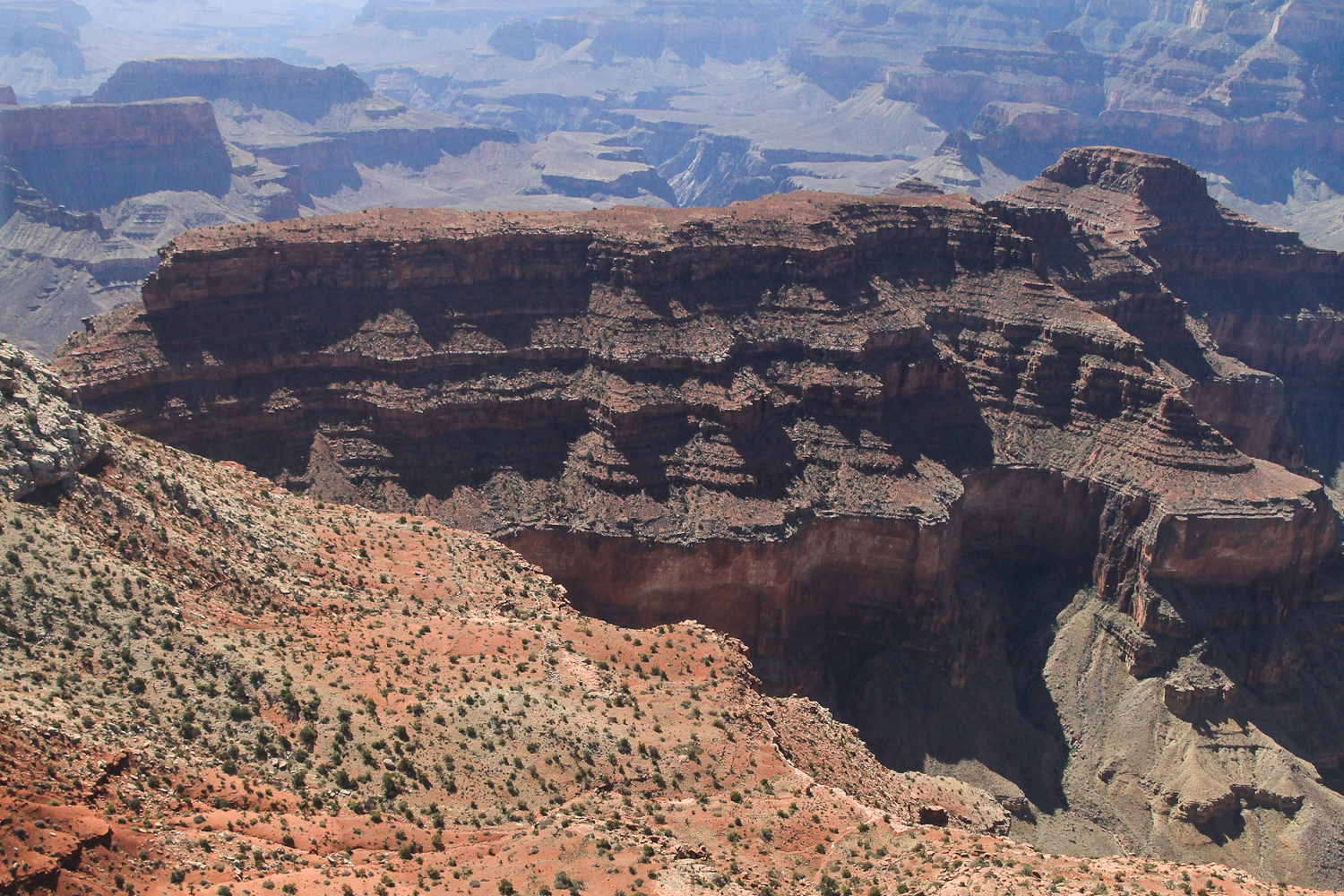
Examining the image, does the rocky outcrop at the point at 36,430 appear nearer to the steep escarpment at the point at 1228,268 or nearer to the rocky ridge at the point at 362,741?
the rocky ridge at the point at 362,741

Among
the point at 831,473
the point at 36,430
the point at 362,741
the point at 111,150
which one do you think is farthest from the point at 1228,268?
the point at 111,150

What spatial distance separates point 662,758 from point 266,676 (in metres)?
11.4

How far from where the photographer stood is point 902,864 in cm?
3095

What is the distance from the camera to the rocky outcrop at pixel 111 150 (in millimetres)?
175750

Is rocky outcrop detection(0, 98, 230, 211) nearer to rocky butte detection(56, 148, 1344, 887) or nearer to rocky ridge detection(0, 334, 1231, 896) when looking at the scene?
rocky butte detection(56, 148, 1344, 887)

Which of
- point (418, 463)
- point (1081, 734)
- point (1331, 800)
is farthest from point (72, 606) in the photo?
point (1331, 800)

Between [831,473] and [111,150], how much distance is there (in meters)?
156

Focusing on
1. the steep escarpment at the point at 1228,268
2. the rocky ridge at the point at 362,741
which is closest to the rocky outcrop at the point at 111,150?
the steep escarpment at the point at 1228,268

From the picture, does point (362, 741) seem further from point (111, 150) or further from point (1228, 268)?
point (111, 150)

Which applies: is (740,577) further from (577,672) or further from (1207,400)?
(1207,400)

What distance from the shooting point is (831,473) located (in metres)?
66.6

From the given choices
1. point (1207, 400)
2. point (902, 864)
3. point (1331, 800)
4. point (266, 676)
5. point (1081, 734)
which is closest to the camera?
point (902, 864)

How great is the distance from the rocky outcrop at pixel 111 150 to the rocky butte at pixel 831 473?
12690 centimetres

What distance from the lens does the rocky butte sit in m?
61.8
